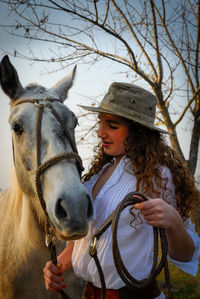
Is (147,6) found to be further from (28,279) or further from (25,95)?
(28,279)

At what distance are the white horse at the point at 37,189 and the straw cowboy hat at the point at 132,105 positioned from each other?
15.1 inches

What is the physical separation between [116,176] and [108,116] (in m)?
0.50

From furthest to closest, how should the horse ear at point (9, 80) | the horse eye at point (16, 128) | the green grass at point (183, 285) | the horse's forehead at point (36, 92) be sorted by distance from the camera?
the green grass at point (183, 285)
the horse ear at point (9, 80)
the horse's forehead at point (36, 92)
the horse eye at point (16, 128)

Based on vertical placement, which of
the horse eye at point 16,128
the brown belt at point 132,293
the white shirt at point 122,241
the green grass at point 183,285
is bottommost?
the green grass at point 183,285

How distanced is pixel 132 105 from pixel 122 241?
1008mm

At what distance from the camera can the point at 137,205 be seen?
4.55 ft

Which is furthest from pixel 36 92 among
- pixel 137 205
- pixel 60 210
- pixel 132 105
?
pixel 137 205

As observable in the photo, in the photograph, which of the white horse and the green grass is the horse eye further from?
the green grass

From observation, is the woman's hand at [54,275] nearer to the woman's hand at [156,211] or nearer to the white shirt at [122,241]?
the white shirt at [122,241]

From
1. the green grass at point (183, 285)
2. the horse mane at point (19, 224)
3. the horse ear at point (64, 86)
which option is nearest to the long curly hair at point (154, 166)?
the horse mane at point (19, 224)

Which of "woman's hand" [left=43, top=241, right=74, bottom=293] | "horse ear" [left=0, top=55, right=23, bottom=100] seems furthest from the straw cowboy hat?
"woman's hand" [left=43, top=241, right=74, bottom=293]

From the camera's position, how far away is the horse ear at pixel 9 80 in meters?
2.34

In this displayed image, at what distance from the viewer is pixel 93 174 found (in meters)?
2.29

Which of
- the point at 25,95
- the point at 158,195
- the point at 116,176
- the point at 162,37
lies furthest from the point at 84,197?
the point at 162,37
